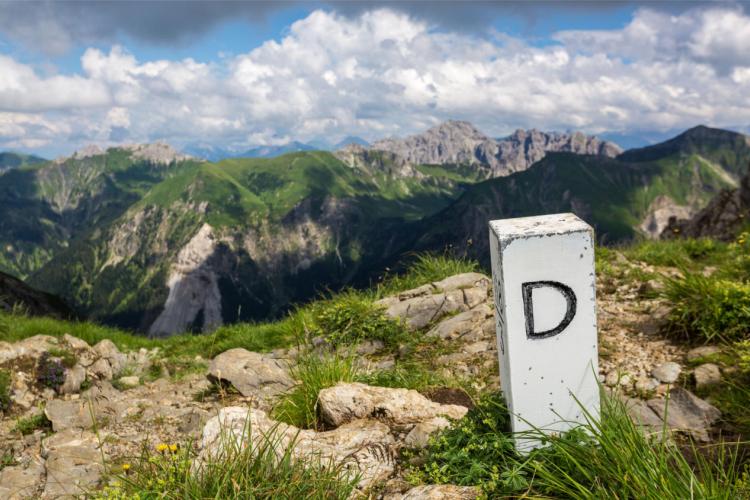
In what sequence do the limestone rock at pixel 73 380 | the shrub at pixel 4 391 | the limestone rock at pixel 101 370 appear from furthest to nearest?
the limestone rock at pixel 101 370
the limestone rock at pixel 73 380
the shrub at pixel 4 391

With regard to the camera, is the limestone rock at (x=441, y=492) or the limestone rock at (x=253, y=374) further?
the limestone rock at (x=253, y=374)

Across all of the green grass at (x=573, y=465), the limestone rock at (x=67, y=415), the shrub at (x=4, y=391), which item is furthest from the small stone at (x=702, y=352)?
the shrub at (x=4, y=391)

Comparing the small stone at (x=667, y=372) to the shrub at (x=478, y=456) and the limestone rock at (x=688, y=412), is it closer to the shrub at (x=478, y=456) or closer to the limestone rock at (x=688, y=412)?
the limestone rock at (x=688, y=412)

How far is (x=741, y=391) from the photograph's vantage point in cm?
603

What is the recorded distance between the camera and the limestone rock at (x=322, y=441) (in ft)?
14.7

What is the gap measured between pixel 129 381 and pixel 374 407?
728 centimetres

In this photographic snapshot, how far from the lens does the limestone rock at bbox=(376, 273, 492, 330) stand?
1048cm

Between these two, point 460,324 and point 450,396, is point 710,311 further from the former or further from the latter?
point 450,396

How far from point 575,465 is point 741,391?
3.61 metres

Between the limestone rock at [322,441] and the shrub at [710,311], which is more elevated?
the shrub at [710,311]

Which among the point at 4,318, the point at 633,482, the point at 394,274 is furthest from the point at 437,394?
the point at 4,318

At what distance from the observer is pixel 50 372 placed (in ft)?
32.0

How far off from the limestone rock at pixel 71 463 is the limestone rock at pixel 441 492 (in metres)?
3.44

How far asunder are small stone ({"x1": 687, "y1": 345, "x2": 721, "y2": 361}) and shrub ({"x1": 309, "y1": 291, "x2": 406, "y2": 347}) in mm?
4811
